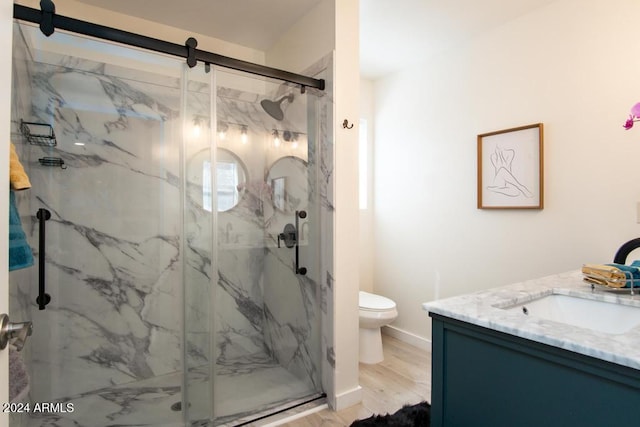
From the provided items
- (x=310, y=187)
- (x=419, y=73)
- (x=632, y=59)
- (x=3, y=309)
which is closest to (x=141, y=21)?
(x=310, y=187)

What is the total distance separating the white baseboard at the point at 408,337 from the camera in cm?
293

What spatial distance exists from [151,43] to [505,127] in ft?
7.39

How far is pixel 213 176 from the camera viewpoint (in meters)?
2.12

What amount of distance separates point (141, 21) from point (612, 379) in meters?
3.01

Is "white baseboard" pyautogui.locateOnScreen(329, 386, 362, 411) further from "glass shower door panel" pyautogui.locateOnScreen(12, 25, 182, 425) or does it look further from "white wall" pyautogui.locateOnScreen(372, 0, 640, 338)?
"white wall" pyautogui.locateOnScreen(372, 0, 640, 338)

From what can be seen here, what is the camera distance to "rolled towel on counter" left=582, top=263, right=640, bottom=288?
1323 mm

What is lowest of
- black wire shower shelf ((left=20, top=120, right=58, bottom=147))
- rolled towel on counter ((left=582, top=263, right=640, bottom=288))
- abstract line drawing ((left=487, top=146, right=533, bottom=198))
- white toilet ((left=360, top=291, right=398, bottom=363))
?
white toilet ((left=360, top=291, right=398, bottom=363))

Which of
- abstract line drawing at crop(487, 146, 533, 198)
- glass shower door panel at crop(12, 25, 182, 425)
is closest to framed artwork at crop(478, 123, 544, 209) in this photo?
abstract line drawing at crop(487, 146, 533, 198)

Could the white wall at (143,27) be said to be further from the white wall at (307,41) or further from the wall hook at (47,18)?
the wall hook at (47,18)

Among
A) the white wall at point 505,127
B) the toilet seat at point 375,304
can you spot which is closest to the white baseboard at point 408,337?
the white wall at point 505,127

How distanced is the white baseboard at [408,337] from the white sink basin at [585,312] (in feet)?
5.50

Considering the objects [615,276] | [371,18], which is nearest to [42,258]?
[371,18]

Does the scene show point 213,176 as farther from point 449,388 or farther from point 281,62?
point 449,388

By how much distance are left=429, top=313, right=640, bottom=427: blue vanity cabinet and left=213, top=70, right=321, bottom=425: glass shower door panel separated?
1.20m
